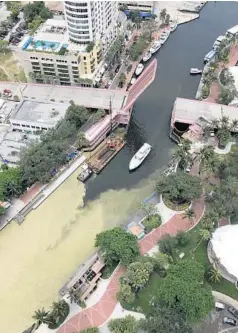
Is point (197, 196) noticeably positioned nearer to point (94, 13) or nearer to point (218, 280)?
point (218, 280)

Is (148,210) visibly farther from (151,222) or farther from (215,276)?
(215,276)

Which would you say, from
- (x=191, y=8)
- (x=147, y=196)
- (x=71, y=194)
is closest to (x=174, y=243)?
(x=147, y=196)

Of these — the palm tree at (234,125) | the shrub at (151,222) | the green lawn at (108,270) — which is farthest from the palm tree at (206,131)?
the green lawn at (108,270)

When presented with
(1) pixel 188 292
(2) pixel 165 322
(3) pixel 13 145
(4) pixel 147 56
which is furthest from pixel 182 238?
(4) pixel 147 56

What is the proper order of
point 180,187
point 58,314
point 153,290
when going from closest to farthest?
1. point 58,314
2. point 153,290
3. point 180,187

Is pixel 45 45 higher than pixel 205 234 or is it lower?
higher

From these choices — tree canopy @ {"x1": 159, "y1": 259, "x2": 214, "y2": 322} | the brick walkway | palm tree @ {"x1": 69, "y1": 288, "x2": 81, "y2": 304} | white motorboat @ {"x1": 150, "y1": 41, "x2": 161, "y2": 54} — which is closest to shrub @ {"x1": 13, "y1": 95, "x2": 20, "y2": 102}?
white motorboat @ {"x1": 150, "y1": 41, "x2": 161, "y2": 54}
